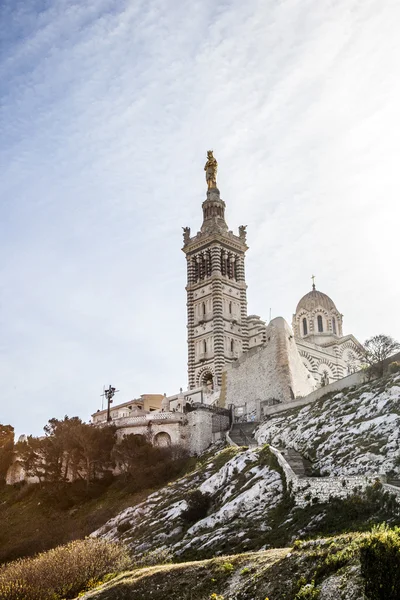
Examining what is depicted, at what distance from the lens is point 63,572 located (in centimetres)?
2705

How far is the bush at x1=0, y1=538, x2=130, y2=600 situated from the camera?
85.5 ft

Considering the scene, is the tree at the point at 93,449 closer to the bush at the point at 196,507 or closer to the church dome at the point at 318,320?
the bush at the point at 196,507

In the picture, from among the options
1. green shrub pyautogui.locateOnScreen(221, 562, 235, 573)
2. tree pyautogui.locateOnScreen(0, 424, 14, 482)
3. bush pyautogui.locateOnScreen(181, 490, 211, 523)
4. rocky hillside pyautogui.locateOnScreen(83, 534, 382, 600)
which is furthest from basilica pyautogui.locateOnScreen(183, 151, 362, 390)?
green shrub pyautogui.locateOnScreen(221, 562, 235, 573)

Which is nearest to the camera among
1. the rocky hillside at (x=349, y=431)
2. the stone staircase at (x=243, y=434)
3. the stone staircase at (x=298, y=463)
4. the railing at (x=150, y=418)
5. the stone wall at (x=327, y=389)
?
the rocky hillside at (x=349, y=431)

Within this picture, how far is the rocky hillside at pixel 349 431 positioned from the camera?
28.9m

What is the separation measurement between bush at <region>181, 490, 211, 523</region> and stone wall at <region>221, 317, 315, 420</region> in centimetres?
1663

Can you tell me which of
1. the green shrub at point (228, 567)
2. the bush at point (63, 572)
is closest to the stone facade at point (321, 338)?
the bush at point (63, 572)

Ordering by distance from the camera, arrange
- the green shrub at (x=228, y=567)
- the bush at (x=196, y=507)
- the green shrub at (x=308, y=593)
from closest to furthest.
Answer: the green shrub at (x=308, y=593), the green shrub at (x=228, y=567), the bush at (x=196, y=507)

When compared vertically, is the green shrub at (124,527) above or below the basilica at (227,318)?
below

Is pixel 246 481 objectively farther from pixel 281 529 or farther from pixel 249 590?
pixel 249 590

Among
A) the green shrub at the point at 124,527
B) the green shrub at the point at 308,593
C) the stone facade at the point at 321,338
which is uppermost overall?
the stone facade at the point at 321,338

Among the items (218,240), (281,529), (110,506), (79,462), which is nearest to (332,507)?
(281,529)

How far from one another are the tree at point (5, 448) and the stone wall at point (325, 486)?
3713 centimetres

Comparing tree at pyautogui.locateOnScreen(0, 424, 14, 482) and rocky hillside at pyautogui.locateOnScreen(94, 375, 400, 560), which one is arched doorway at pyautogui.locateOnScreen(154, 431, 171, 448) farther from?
tree at pyautogui.locateOnScreen(0, 424, 14, 482)
